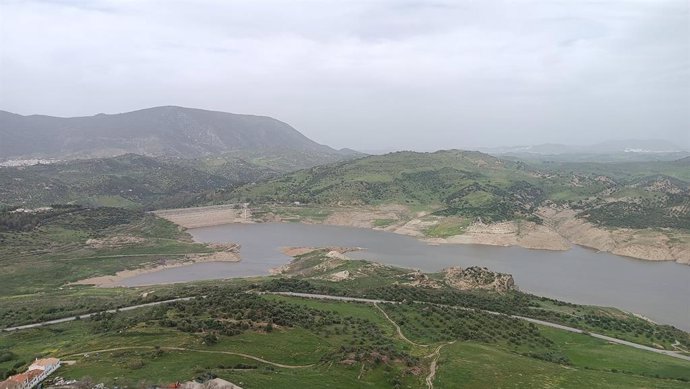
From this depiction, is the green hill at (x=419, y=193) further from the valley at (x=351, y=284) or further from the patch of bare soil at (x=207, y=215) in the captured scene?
the patch of bare soil at (x=207, y=215)

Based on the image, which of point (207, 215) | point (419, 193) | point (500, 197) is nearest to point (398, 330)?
point (207, 215)

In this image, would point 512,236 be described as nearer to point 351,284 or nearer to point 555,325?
point 351,284

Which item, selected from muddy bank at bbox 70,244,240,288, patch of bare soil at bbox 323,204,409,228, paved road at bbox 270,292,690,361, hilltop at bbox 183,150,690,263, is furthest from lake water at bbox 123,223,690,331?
paved road at bbox 270,292,690,361

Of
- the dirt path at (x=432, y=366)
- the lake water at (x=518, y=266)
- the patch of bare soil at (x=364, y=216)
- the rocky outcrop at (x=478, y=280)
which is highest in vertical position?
the dirt path at (x=432, y=366)

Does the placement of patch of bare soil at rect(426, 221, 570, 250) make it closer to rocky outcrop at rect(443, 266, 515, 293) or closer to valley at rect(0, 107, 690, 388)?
valley at rect(0, 107, 690, 388)

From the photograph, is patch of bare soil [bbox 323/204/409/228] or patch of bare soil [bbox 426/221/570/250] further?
patch of bare soil [bbox 323/204/409/228]

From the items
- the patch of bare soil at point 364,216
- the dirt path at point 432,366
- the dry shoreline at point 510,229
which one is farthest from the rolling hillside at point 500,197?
the dirt path at point 432,366
